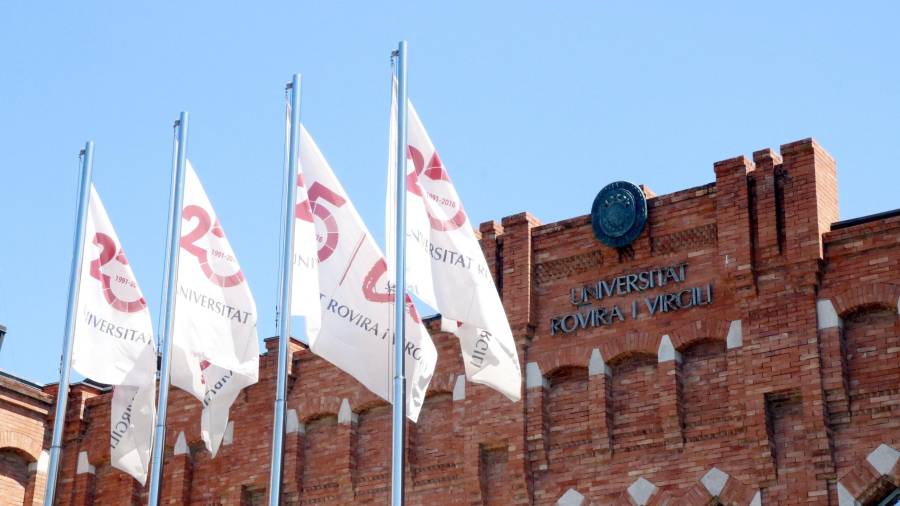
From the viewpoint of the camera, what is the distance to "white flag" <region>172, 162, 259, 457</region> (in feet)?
94.8

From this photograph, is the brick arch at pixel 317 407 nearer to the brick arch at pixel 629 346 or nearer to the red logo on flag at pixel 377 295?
the brick arch at pixel 629 346

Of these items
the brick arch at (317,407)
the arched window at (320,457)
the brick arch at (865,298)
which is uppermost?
the brick arch at (865,298)

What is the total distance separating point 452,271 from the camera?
87.8 feet

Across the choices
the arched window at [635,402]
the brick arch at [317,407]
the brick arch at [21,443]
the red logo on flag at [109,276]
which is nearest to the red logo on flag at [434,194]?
the arched window at [635,402]

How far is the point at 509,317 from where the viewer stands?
3359cm

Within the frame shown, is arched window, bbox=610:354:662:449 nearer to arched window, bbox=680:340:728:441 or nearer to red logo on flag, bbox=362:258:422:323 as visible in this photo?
arched window, bbox=680:340:728:441

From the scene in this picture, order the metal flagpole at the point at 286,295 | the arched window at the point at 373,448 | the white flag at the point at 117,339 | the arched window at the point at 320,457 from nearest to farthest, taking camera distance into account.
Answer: the metal flagpole at the point at 286,295 < the white flag at the point at 117,339 < the arched window at the point at 373,448 < the arched window at the point at 320,457

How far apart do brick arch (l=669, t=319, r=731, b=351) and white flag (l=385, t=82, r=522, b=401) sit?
5648mm

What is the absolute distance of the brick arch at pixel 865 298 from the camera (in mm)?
29500

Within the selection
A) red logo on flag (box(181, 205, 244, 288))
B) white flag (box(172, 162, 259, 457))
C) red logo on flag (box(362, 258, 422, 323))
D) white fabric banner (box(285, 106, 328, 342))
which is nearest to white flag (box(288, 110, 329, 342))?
white fabric banner (box(285, 106, 328, 342))

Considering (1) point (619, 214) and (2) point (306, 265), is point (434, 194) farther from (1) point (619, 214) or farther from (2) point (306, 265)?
(1) point (619, 214)

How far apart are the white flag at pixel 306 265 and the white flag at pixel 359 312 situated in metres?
0.20

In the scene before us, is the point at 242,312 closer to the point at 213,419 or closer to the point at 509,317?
the point at 213,419

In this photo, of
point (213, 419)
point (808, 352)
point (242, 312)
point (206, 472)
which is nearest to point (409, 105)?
point (242, 312)
